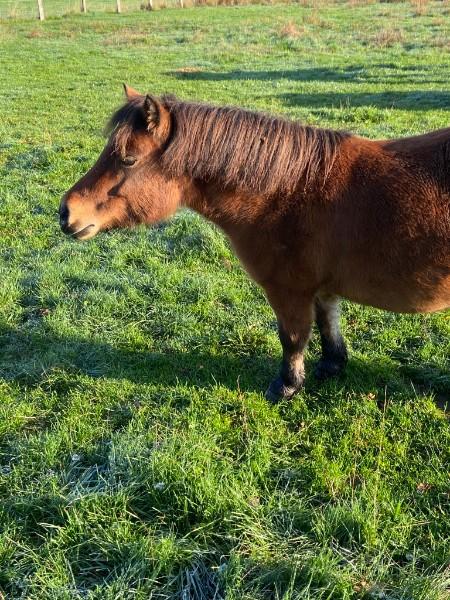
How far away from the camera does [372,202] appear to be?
302 centimetres

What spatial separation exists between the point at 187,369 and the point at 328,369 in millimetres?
1171

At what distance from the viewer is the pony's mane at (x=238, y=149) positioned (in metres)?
3.17

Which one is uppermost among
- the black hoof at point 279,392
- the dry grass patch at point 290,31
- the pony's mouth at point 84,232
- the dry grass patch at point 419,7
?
the dry grass patch at point 419,7

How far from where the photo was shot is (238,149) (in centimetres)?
321

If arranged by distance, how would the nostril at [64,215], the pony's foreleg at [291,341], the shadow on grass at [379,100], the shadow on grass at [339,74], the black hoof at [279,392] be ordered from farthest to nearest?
the shadow on grass at [339,74] → the shadow on grass at [379,100] → the black hoof at [279,392] → the pony's foreleg at [291,341] → the nostril at [64,215]

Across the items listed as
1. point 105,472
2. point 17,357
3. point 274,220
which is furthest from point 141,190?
point 17,357

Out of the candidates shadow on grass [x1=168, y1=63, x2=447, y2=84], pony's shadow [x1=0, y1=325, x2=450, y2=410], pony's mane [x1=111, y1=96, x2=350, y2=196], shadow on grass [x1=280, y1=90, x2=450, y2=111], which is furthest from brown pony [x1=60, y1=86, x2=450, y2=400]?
shadow on grass [x1=168, y1=63, x2=447, y2=84]

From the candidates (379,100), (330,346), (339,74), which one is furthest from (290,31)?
(330,346)

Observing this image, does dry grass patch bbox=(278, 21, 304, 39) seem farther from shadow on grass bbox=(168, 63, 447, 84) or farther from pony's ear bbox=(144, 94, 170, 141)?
pony's ear bbox=(144, 94, 170, 141)

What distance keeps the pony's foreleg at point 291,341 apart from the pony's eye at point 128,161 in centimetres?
133

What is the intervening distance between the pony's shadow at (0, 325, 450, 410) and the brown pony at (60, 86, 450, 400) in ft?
2.90

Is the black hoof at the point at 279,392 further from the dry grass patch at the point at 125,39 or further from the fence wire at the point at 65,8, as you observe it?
the fence wire at the point at 65,8

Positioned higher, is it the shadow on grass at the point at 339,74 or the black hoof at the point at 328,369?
the shadow on grass at the point at 339,74

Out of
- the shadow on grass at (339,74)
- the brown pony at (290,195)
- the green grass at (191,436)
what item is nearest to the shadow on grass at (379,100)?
the shadow on grass at (339,74)
